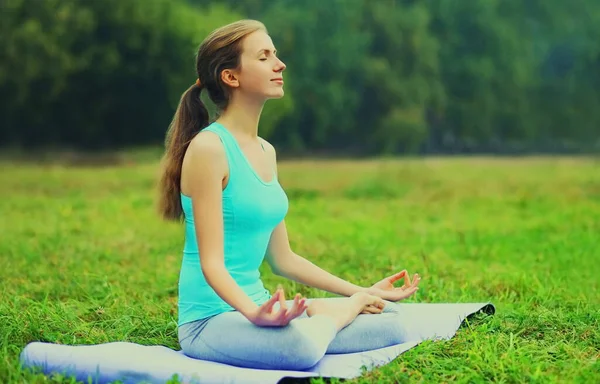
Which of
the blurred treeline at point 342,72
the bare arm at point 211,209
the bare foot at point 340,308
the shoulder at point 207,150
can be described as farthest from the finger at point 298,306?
the blurred treeline at point 342,72

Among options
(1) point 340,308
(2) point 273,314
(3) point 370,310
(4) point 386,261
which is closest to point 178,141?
(2) point 273,314

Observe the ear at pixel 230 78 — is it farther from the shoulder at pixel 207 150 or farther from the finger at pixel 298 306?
the finger at pixel 298 306

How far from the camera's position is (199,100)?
3707mm

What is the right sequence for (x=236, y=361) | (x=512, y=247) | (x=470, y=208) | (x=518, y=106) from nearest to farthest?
(x=236, y=361), (x=512, y=247), (x=470, y=208), (x=518, y=106)

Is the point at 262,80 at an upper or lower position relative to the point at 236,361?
upper

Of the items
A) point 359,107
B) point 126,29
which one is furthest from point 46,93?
point 359,107

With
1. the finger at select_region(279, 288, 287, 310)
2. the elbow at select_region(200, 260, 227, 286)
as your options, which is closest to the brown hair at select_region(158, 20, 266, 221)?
the elbow at select_region(200, 260, 227, 286)

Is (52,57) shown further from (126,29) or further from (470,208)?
(470,208)

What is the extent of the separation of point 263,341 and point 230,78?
3.23 feet

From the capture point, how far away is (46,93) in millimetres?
23453

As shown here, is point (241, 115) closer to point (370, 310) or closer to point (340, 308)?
point (340, 308)

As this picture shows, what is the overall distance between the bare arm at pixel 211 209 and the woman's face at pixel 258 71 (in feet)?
0.81

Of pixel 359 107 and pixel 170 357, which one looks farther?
pixel 359 107

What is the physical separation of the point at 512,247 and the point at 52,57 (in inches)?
684
